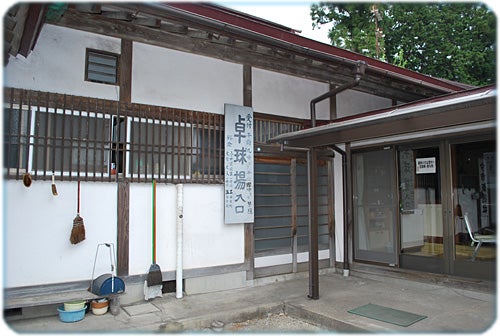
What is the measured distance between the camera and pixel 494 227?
5.50 metres

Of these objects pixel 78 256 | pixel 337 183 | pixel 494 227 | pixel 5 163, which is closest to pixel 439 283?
pixel 494 227

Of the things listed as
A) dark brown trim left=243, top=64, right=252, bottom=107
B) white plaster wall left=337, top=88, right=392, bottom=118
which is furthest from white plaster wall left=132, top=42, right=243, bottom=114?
white plaster wall left=337, top=88, right=392, bottom=118

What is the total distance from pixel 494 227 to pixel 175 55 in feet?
16.7

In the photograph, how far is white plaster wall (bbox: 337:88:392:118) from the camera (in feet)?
23.5

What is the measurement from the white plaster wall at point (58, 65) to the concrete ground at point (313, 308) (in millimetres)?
2605

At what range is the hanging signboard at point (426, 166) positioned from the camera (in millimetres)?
5872

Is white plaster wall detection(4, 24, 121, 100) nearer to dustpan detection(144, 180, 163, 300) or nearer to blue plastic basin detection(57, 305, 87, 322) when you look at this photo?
dustpan detection(144, 180, 163, 300)

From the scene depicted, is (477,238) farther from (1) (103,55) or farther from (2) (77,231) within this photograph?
(1) (103,55)

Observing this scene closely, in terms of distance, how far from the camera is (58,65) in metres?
4.53

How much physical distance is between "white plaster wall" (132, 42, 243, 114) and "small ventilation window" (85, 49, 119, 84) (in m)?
0.25

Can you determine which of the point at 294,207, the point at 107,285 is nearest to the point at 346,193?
the point at 294,207

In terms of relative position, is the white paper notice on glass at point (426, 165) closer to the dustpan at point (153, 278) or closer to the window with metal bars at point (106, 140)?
the window with metal bars at point (106, 140)

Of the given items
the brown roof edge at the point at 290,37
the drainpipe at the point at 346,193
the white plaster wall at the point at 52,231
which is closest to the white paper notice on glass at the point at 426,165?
the drainpipe at the point at 346,193

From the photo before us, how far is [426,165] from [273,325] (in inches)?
133
